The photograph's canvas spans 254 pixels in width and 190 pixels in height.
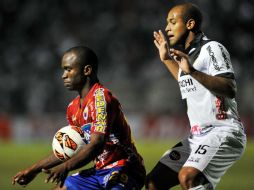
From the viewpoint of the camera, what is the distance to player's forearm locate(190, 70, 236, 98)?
527 cm

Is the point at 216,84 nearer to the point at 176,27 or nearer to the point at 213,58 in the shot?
the point at 213,58

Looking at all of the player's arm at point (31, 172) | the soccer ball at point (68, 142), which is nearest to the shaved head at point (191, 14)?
the soccer ball at point (68, 142)

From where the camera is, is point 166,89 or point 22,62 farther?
point 22,62

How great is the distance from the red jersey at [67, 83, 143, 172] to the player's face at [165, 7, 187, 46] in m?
0.80

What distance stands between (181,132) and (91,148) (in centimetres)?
1360

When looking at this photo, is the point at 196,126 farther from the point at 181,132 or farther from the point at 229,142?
the point at 181,132

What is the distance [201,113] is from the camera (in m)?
5.68

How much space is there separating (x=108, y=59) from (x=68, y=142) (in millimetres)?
13683

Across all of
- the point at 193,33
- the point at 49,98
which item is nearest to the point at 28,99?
the point at 49,98

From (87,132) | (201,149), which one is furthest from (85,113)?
(201,149)

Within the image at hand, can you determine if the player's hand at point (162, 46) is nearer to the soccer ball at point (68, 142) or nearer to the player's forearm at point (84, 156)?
the soccer ball at point (68, 142)

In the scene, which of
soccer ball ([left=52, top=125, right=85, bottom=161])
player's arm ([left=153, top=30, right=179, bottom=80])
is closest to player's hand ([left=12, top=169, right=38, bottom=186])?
soccer ball ([left=52, top=125, right=85, bottom=161])

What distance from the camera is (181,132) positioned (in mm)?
18797

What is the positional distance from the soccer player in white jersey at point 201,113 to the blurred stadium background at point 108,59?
12204 mm
